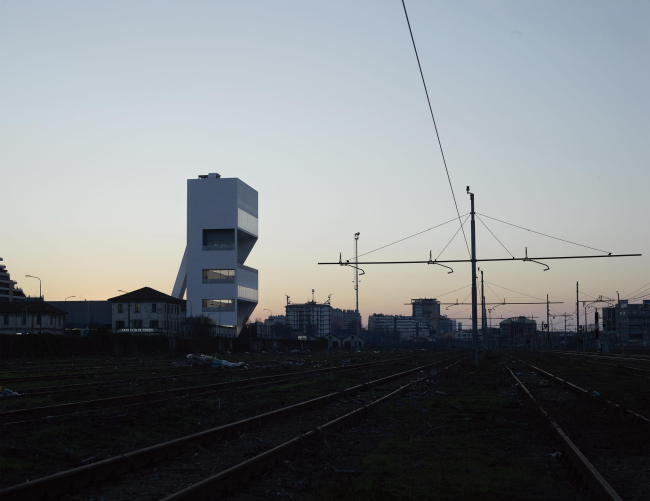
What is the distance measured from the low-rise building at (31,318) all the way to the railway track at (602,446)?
8864 centimetres

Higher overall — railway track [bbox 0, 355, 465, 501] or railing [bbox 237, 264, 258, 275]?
railing [bbox 237, 264, 258, 275]

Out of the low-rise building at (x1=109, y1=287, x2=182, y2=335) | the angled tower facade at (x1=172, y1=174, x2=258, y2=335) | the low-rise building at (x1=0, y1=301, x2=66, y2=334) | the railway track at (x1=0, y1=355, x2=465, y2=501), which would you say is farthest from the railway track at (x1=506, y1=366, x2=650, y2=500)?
the low-rise building at (x1=0, y1=301, x2=66, y2=334)

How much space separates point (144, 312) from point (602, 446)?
94.5 meters

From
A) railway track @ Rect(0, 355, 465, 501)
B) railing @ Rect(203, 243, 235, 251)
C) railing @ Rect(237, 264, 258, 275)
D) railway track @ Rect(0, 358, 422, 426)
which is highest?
railing @ Rect(203, 243, 235, 251)

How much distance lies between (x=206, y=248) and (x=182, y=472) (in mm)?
98373

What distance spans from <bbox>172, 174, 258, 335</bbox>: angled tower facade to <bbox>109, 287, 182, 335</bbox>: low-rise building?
16.4 feet

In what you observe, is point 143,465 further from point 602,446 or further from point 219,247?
point 219,247

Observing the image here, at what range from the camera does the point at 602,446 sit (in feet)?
36.5

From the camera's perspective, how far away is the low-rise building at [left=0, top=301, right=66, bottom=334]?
94.8 metres

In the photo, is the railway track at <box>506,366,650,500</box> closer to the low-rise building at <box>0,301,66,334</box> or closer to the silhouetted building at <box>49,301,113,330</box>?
the low-rise building at <box>0,301,66,334</box>

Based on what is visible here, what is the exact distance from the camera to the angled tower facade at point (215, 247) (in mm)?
104125

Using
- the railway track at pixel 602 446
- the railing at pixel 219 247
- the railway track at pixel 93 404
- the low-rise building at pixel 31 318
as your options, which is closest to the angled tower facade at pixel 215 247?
the railing at pixel 219 247

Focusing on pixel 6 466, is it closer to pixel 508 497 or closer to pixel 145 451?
pixel 145 451

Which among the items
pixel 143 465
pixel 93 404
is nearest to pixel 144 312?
pixel 93 404
